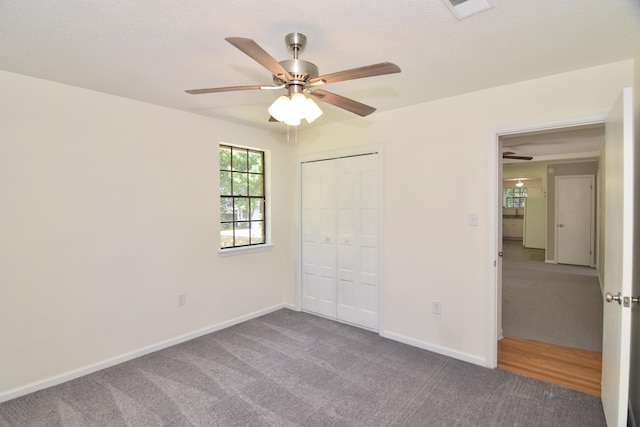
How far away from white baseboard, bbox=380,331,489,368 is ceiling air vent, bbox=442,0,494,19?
2712 mm

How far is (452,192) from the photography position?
3041 mm

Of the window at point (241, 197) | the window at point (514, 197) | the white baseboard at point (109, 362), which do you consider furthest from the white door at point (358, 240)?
the window at point (514, 197)

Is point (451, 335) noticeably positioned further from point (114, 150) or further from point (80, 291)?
point (114, 150)

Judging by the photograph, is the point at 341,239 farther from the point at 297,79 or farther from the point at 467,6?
the point at 467,6

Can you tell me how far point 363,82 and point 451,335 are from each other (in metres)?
2.44

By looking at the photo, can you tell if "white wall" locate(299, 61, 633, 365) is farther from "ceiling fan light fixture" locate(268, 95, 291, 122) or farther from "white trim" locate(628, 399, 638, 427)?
"ceiling fan light fixture" locate(268, 95, 291, 122)

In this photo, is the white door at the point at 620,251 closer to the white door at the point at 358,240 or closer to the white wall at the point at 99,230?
the white door at the point at 358,240

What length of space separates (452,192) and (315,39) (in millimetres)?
1888

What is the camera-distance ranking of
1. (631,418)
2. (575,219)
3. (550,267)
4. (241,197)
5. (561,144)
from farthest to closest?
(575,219), (550,267), (561,144), (241,197), (631,418)

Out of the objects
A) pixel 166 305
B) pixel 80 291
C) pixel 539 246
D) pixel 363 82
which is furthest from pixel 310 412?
pixel 539 246

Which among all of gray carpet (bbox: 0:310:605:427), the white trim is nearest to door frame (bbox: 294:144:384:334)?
gray carpet (bbox: 0:310:605:427)

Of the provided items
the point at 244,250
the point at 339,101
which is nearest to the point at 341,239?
the point at 244,250

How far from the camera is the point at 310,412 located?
224cm

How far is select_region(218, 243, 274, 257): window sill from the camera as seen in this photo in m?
3.77
